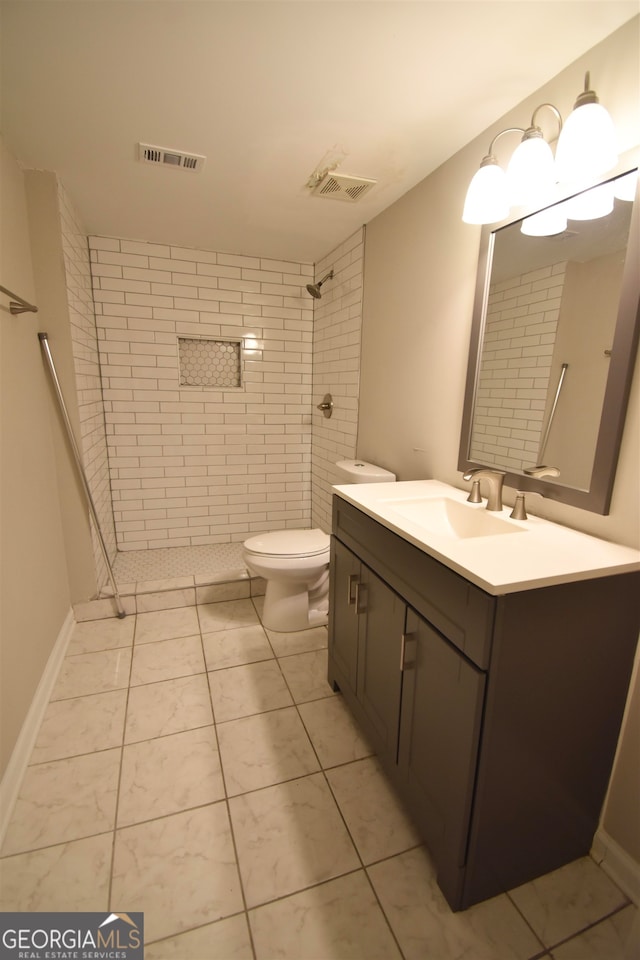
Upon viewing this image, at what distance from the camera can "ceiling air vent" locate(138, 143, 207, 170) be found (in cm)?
166

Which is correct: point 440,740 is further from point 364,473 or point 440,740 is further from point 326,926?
point 364,473

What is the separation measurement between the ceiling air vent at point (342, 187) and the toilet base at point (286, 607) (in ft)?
6.23

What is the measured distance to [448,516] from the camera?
151cm

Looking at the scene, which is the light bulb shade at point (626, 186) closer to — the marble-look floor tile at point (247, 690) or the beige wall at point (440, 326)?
the beige wall at point (440, 326)

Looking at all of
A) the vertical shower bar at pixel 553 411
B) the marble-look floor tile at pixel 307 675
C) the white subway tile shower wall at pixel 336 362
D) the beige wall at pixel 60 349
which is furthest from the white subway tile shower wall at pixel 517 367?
the beige wall at pixel 60 349

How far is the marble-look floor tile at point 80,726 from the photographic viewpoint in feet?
4.91

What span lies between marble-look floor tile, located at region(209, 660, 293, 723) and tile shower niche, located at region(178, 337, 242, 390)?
Result: 1961mm

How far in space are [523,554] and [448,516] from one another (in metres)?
0.52

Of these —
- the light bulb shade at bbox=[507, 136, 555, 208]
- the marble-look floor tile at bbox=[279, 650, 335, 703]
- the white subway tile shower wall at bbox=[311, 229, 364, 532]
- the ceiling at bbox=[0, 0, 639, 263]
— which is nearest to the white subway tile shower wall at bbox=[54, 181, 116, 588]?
the ceiling at bbox=[0, 0, 639, 263]

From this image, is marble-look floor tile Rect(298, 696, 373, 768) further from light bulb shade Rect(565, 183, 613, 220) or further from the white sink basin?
light bulb shade Rect(565, 183, 613, 220)

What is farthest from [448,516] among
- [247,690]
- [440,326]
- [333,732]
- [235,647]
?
[235,647]

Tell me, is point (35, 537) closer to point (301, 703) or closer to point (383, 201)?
point (301, 703)

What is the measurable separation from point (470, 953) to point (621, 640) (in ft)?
2.65

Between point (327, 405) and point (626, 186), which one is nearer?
point (626, 186)
